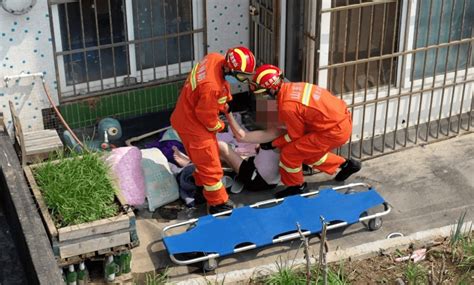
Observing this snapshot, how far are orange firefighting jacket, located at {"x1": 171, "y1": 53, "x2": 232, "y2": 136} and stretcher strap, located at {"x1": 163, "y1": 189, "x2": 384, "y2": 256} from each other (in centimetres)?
84

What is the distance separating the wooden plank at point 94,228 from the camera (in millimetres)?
6410

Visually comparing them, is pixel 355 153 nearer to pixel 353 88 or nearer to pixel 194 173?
pixel 353 88

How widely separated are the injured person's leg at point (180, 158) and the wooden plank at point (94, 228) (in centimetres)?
169

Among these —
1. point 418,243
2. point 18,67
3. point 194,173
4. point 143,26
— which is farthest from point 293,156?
point 18,67

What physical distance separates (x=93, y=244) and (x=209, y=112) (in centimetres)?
161

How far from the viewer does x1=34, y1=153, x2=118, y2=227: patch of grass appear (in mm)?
6617

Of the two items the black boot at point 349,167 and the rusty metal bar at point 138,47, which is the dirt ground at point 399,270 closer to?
the black boot at point 349,167

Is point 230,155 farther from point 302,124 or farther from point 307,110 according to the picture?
point 307,110

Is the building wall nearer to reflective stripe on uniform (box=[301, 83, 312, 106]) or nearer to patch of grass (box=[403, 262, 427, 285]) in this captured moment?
reflective stripe on uniform (box=[301, 83, 312, 106])

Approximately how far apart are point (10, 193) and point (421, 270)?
138 inches

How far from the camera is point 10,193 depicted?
22.9 ft

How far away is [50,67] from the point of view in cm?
838

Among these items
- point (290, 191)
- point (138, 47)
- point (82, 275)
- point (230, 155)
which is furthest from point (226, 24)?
point (82, 275)

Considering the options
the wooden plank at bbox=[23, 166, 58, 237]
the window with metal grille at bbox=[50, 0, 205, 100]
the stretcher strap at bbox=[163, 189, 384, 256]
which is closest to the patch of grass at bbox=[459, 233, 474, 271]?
the stretcher strap at bbox=[163, 189, 384, 256]
